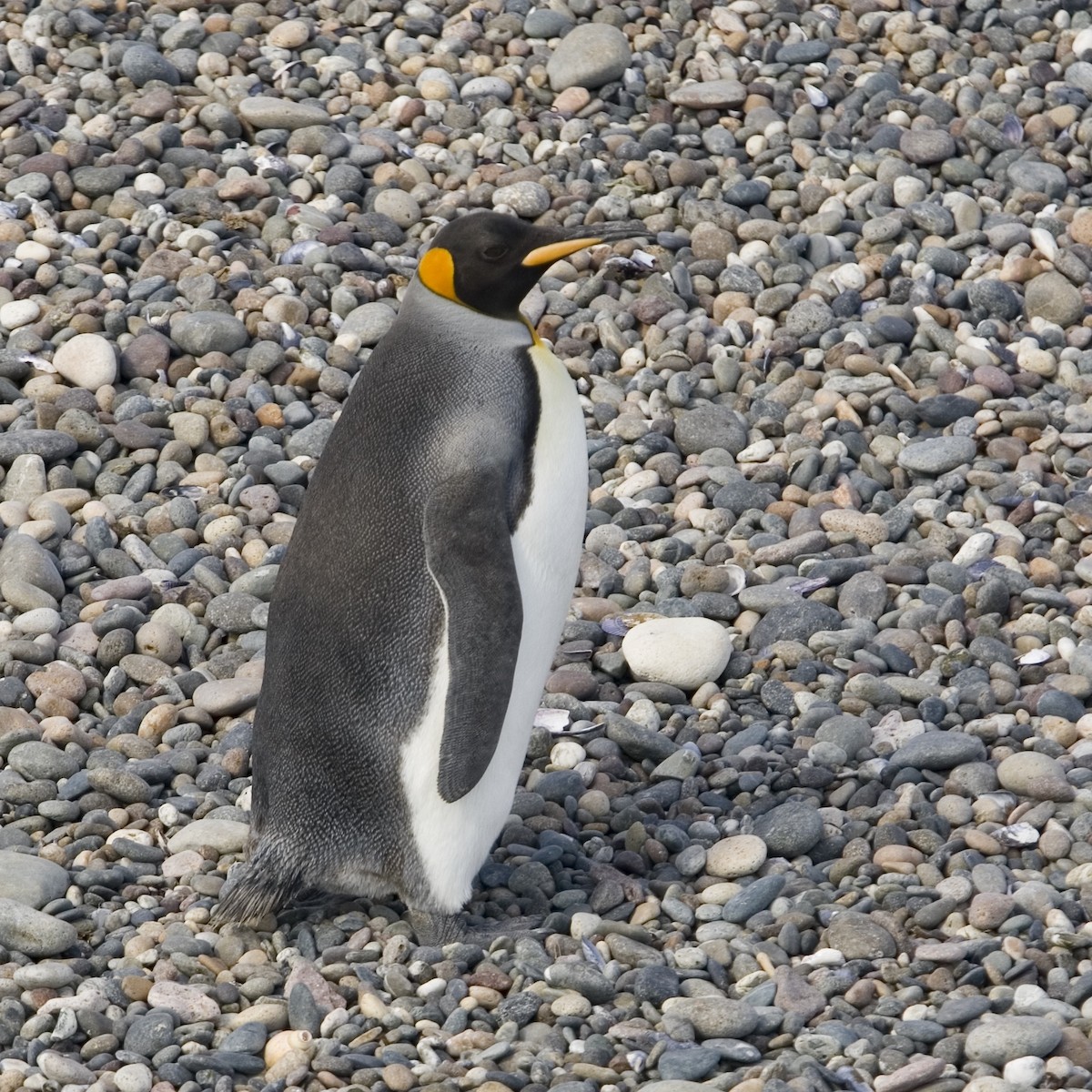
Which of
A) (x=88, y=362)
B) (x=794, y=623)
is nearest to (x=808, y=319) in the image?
(x=794, y=623)

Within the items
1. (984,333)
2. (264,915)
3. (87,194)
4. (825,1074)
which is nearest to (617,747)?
(264,915)

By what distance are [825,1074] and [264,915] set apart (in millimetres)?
1199

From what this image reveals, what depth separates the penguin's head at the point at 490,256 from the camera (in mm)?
3859

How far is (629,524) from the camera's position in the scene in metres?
5.57

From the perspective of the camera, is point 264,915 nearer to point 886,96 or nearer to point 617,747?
point 617,747

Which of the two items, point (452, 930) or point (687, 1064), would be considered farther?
point (452, 930)

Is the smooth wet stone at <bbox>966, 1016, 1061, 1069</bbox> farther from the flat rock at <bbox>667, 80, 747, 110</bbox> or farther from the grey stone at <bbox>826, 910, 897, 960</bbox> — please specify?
the flat rock at <bbox>667, 80, 747, 110</bbox>

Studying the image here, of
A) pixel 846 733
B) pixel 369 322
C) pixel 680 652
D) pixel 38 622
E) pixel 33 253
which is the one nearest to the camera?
pixel 846 733

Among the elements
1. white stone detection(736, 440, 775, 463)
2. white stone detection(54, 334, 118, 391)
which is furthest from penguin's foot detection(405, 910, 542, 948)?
white stone detection(54, 334, 118, 391)

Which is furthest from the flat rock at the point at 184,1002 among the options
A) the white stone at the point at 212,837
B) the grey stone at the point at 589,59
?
the grey stone at the point at 589,59

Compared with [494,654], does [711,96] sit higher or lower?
lower

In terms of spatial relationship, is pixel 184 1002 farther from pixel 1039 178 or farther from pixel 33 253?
pixel 1039 178

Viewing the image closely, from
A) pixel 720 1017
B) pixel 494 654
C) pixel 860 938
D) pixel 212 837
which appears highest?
pixel 494 654

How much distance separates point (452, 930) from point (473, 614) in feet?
2.20
